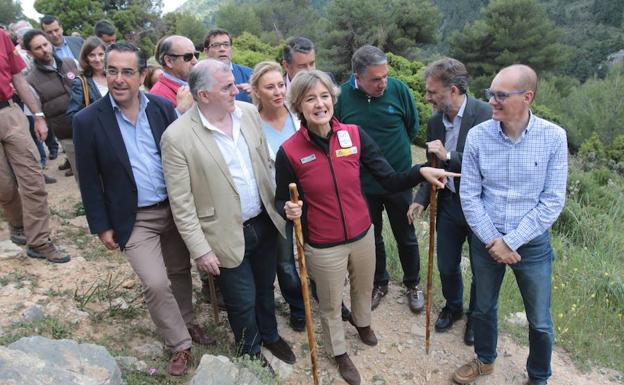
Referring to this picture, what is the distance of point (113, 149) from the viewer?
9.44 ft

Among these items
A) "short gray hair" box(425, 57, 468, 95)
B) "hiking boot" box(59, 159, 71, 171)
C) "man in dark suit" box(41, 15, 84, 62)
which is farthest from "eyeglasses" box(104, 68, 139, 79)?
"hiking boot" box(59, 159, 71, 171)

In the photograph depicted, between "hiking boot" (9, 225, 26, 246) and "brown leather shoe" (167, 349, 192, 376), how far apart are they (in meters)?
2.37

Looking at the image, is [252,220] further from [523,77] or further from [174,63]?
[523,77]

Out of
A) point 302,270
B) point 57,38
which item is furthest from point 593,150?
point 302,270

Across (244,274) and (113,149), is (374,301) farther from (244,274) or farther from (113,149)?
(113,149)

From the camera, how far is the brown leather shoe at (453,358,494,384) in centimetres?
336

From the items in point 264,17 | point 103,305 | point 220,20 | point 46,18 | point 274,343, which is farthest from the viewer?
point 264,17

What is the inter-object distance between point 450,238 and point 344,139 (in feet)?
3.89

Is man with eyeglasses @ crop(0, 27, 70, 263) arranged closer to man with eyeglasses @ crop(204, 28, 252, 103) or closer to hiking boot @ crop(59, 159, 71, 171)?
man with eyeglasses @ crop(204, 28, 252, 103)

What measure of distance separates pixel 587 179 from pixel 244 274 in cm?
1006

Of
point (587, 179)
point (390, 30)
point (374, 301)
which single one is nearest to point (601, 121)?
point (390, 30)

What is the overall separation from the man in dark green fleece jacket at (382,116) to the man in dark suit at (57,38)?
13.2 ft

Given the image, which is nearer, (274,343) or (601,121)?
(274,343)

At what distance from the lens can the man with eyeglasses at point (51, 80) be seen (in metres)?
4.91
